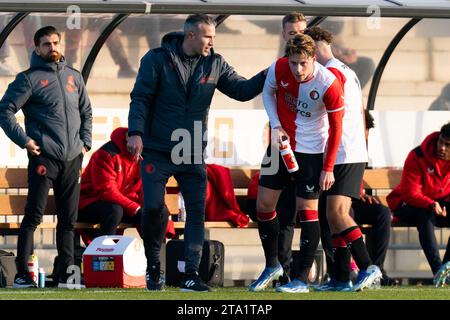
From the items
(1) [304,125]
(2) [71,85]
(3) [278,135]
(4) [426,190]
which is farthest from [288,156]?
(4) [426,190]

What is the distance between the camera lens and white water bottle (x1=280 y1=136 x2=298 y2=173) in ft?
33.7

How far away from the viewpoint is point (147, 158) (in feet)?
35.1

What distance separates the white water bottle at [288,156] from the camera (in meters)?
10.3

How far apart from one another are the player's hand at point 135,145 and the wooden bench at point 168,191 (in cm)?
248

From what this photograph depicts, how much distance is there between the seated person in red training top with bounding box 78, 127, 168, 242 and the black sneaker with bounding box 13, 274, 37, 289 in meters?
1.03

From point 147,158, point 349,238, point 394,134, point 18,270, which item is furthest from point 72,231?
point 394,134

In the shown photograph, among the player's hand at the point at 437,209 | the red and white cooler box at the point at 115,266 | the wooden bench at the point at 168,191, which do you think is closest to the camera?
the red and white cooler box at the point at 115,266

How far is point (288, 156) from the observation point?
10.3 metres

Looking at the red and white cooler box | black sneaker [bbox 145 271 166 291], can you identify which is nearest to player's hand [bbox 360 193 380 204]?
the red and white cooler box

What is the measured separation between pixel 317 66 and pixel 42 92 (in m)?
2.46

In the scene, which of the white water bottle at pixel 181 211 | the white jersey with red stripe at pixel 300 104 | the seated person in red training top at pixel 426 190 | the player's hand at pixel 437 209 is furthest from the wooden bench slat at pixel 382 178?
the white jersey with red stripe at pixel 300 104

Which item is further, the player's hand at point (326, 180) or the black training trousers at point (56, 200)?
the black training trousers at point (56, 200)

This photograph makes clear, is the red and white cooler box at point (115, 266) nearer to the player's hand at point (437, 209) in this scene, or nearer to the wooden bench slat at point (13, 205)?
the wooden bench slat at point (13, 205)
